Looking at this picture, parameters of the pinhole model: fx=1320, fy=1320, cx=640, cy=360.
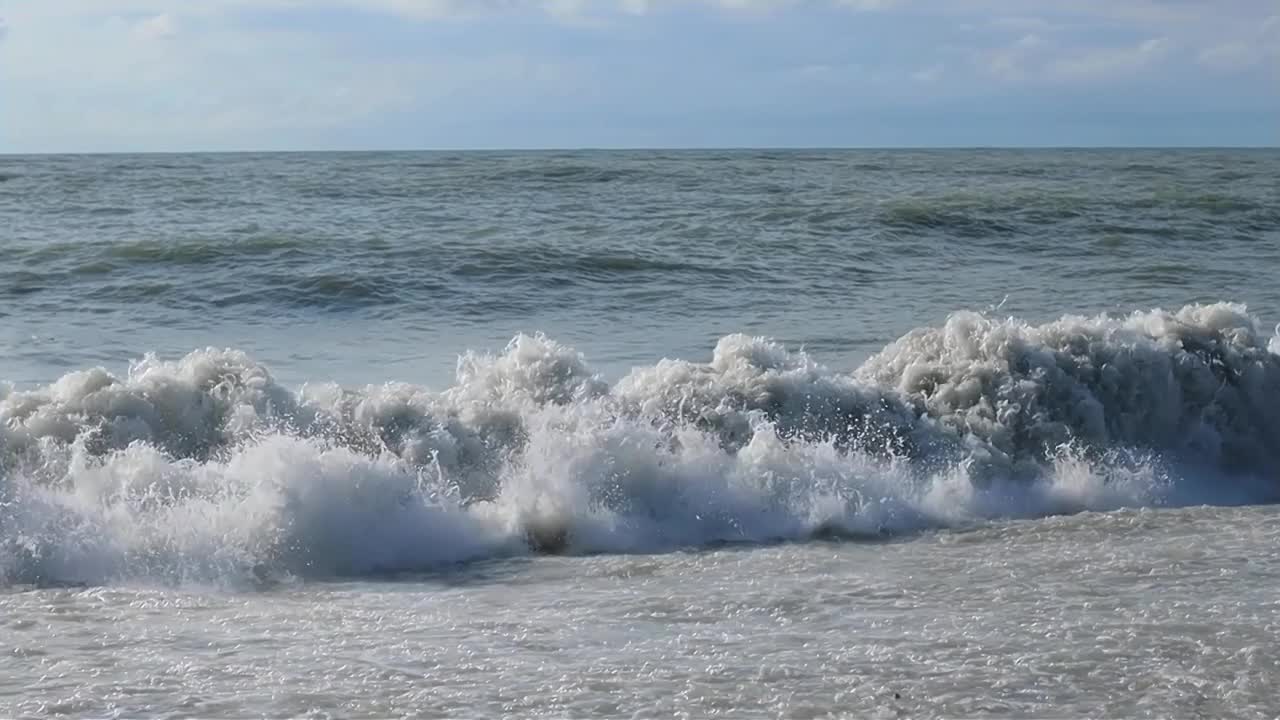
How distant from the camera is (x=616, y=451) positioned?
25.3ft

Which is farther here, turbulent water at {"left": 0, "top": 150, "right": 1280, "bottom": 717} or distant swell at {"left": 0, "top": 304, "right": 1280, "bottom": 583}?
distant swell at {"left": 0, "top": 304, "right": 1280, "bottom": 583}

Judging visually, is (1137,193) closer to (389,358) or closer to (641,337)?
(641,337)

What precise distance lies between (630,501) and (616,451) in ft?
1.29

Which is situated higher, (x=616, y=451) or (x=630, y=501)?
(x=616, y=451)

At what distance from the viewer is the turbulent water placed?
5.04 metres

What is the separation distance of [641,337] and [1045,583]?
6636mm

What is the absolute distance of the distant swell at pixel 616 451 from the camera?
22.2 feet

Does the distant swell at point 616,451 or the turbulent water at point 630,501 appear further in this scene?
the distant swell at point 616,451

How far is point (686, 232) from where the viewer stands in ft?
64.4

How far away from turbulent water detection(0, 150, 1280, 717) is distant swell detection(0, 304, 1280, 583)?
3 cm

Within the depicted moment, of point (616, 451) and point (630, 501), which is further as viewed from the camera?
point (616, 451)

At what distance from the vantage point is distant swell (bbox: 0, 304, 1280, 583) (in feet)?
22.2

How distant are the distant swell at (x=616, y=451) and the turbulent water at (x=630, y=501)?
3 cm

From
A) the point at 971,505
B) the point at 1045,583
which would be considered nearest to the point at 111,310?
the point at 971,505
